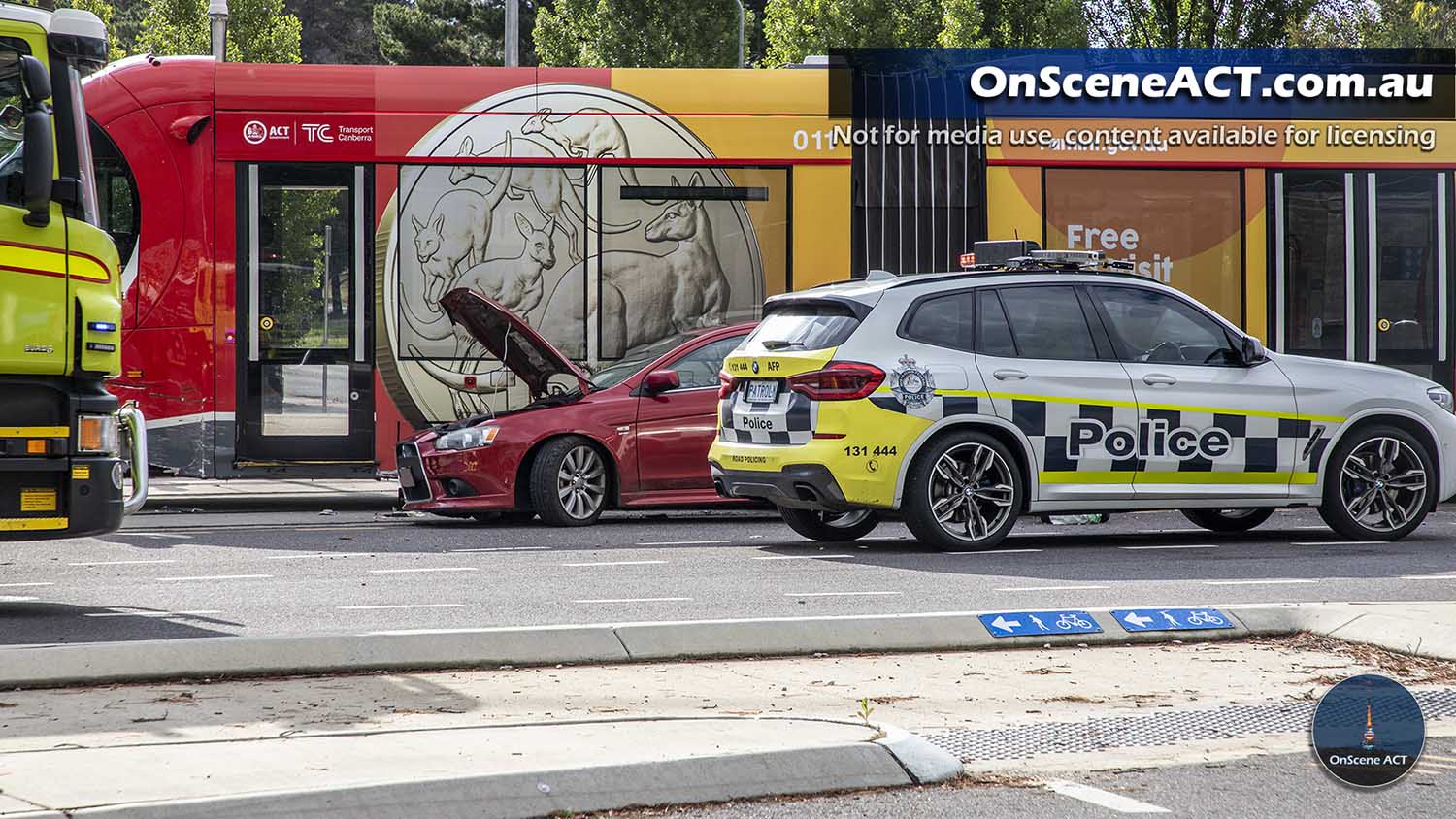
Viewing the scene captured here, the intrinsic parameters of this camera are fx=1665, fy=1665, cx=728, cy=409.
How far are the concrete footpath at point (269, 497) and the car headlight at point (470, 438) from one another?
1423mm

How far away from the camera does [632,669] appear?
6.92 m

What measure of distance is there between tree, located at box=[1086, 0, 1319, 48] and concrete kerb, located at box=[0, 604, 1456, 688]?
880 inches

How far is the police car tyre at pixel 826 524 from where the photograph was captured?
11742mm

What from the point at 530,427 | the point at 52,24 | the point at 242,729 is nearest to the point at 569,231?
the point at 530,427

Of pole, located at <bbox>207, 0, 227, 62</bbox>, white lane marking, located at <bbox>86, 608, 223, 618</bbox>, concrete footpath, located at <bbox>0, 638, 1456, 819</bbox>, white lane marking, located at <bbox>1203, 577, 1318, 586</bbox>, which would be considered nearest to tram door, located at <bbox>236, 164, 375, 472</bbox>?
white lane marking, located at <bbox>86, 608, 223, 618</bbox>

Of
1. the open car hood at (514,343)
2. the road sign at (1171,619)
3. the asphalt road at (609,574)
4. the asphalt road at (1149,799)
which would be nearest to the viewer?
the asphalt road at (1149,799)

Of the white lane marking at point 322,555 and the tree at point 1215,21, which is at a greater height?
the tree at point 1215,21

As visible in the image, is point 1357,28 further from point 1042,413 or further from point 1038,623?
point 1038,623

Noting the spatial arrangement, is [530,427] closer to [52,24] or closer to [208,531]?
[208,531]

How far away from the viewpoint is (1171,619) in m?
7.81

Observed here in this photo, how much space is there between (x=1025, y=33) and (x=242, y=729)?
26.5 meters

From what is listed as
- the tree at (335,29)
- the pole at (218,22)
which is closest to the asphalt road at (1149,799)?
the pole at (218,22)

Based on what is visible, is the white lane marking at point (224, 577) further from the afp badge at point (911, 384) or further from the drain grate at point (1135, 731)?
the drain grate at point (1135, 731)

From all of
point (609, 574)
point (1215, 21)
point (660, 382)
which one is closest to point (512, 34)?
point (1215, 21)
